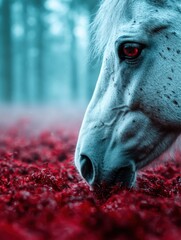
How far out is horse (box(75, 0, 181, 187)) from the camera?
2516 millimetres

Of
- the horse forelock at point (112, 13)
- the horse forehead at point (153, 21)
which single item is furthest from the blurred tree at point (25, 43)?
the horse forehead at point (153, 21)

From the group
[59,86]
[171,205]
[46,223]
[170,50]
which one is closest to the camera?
[46,223]

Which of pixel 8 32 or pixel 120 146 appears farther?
pixel 8 32

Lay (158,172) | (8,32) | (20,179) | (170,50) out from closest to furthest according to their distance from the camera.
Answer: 1. (170,50)
2. (20,179)
3. (158,172)
4. (8,32)

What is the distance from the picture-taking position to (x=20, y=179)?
3.01 meters

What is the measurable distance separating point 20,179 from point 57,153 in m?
2.17

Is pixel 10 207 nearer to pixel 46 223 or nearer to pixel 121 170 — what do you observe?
pixel 46 223

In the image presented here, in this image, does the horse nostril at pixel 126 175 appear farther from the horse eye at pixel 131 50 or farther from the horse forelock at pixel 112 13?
the horse forelock at pixel 112 13

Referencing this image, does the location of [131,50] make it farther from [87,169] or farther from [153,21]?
[87,169]

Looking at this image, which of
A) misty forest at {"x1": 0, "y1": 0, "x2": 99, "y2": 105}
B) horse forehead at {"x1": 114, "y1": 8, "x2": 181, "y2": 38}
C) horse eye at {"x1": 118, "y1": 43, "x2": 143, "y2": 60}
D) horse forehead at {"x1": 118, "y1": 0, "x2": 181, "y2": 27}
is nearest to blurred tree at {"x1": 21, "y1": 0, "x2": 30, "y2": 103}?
misty forest at {"x1": 0, "y1": 0, "x2": 99, "y2": 105}

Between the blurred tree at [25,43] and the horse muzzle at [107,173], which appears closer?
the horse muzzle at [107,173]

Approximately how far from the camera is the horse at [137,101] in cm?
252

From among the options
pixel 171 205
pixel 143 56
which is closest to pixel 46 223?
pixel 171 205

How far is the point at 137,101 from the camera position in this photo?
8.42 ft
